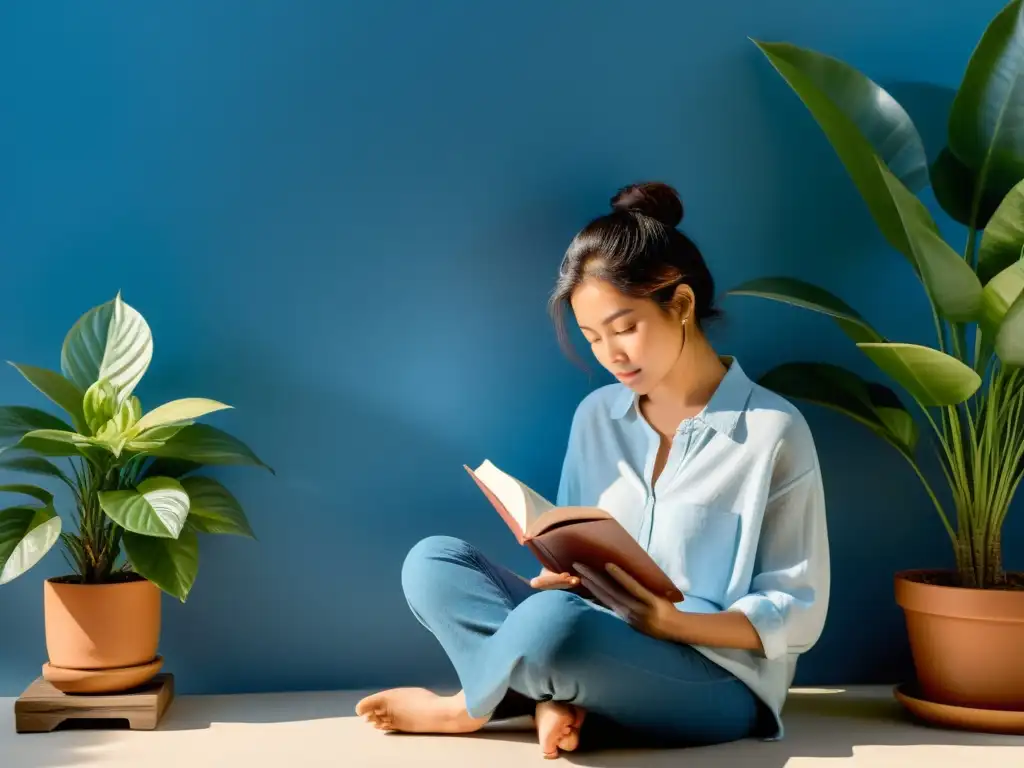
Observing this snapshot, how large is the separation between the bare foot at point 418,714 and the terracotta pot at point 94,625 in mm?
389

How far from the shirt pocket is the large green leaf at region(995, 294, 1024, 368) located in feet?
1.60

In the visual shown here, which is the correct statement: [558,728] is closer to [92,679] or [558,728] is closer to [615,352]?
[615,352]

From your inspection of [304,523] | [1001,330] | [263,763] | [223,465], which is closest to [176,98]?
[223,465]

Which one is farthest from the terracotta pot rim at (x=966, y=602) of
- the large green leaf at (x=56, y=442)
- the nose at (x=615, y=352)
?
the large green leaf at (x=56, y=442)

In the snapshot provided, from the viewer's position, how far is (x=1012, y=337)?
1709 mm

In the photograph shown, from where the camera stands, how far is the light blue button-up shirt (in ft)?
5.60

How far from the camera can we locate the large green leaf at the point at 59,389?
177 centimetres

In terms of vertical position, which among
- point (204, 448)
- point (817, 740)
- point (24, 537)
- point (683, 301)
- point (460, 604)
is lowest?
point (817, 740)

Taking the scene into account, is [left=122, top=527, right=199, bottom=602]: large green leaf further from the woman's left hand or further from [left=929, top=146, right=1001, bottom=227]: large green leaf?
[left=929, top=146, right=1001, bottom=227]: large green leaf

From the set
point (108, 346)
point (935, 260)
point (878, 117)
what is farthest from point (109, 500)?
point (878, 117)

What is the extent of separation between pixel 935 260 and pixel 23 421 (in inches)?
57.7

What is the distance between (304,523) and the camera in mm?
2029

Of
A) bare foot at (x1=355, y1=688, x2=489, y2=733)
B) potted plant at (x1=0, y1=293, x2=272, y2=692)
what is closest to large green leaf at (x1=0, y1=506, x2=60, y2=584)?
potted plant at (x1=0, y1=293, x2=272, y2=692)

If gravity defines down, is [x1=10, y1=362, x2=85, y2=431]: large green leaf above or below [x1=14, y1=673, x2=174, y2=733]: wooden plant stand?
above
